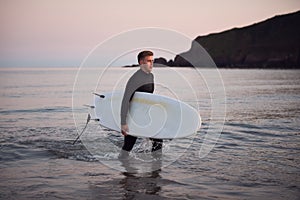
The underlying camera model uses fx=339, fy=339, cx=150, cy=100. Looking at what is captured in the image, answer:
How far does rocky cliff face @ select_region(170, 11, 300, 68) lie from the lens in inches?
5246

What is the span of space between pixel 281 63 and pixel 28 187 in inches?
5312

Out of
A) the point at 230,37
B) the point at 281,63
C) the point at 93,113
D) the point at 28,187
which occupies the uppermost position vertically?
the point at 230,37

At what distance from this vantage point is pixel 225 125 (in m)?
12.8

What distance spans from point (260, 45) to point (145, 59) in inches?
6290

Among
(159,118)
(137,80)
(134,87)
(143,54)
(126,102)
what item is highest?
(143,54)

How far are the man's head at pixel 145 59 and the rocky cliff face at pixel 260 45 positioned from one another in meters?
119

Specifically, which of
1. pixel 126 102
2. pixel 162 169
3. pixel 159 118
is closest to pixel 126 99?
pixel 126 102

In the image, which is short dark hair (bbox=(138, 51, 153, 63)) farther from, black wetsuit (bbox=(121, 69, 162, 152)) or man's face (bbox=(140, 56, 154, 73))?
black wetsuit (bbox=(121, 69, 162, 152))

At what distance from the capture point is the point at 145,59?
21.9 ft

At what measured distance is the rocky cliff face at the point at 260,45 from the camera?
133 meters

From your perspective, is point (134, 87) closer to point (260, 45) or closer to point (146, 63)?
point (146, 63)

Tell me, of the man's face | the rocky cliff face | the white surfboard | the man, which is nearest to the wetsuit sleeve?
the man

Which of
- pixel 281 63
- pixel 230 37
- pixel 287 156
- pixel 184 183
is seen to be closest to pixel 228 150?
pixel 287 156

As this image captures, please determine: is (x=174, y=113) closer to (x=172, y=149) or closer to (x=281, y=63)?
(x=172, y=149)
